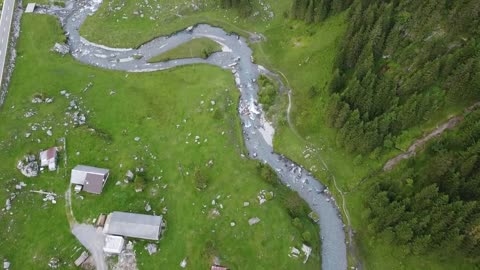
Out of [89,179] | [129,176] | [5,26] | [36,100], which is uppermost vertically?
[5,26]

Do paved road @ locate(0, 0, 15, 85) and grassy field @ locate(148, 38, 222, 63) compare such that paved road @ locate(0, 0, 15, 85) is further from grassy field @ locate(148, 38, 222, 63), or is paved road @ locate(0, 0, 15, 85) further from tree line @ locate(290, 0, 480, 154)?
tree line @ locate(290, 0, 480, 154)

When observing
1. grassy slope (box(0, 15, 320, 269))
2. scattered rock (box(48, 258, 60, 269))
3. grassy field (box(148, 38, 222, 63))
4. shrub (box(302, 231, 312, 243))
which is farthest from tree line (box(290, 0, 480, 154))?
scattered rock (box(48, 258, 60, 269))

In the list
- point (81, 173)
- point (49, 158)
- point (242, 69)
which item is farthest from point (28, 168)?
point (242, 69)

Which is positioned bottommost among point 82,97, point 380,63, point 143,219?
point 143,219

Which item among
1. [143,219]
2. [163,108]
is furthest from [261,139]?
[143,219]

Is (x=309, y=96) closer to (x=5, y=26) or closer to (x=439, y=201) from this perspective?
(x=439, y=201)

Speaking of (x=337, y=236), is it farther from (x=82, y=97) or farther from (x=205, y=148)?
(x=82, y=97)

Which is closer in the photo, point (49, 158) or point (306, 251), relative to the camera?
point (306, 251)
